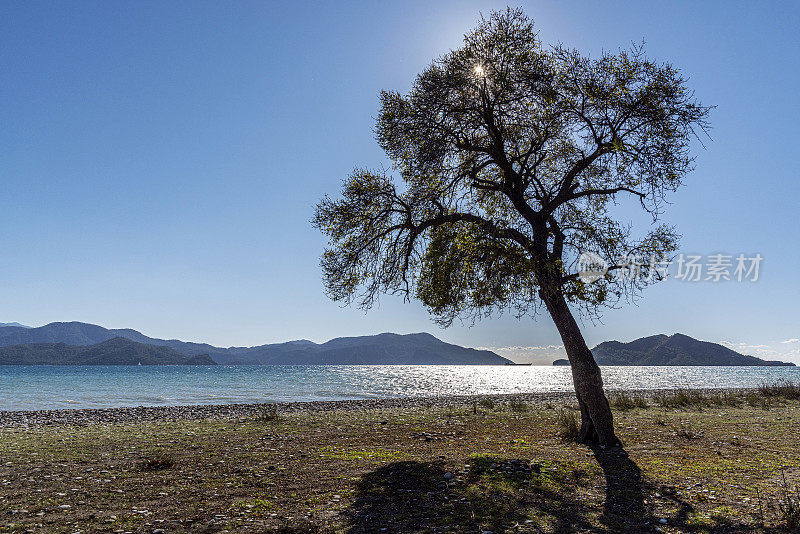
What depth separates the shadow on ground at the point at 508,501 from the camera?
24.3ft

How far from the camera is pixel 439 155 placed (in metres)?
17.8

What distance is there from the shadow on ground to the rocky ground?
4 cm

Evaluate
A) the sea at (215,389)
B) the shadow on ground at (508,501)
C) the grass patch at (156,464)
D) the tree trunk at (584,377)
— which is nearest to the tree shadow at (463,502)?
the shadow on ground at (508,501)

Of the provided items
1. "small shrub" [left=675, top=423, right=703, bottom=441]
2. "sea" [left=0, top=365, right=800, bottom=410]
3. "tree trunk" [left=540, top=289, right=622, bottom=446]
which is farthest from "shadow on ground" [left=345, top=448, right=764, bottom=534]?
"sea" [left=0, top=365, right=800, bottom=410]

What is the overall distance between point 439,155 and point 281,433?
12.9 meters

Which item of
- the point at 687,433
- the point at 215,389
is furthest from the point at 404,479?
the point at 215,389

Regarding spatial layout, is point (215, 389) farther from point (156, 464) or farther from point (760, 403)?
point (760, 403)

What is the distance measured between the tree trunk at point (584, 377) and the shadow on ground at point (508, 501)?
122 inches

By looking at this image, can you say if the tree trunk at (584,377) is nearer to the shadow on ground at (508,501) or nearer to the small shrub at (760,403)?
the shadow on ground at (508,501)

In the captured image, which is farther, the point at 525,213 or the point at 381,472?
the point at 525,213

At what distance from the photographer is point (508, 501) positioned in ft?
28.6

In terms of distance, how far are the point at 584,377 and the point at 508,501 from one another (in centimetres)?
784

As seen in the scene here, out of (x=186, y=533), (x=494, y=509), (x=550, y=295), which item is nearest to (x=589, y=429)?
(x=550, y=295)

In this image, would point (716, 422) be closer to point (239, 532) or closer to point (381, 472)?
point (381, 472)
